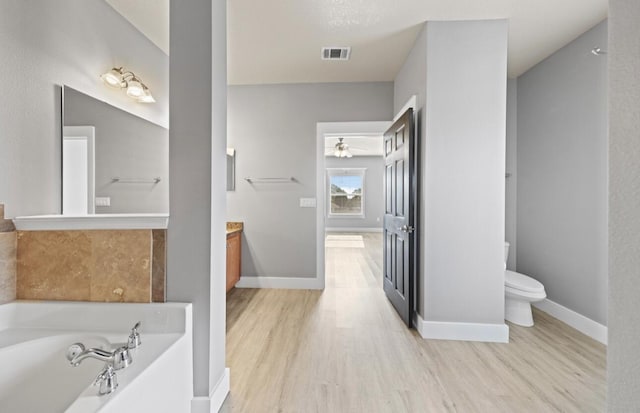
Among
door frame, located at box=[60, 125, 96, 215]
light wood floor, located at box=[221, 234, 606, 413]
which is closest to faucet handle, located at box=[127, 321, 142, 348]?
light wood floor, located at box=[221, 234, 606, 413]

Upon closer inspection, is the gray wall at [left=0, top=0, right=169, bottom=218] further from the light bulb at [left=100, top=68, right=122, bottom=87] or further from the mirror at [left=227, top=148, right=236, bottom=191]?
the mirror at [left=227, top=148, right=236, bottom=191]

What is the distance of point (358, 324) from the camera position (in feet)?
8.94

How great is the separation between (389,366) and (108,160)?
2.40 metres

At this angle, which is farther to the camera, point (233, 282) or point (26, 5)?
point (233, 282)

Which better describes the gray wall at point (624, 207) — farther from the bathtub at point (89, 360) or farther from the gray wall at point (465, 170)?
the gray wall at point (465, 170)

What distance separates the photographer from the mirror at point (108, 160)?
1818 millimetres

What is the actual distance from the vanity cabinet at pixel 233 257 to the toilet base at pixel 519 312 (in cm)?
284

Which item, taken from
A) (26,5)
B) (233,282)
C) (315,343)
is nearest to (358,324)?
(315,343)

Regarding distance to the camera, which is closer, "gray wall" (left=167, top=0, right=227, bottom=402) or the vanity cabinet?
"gray wall" (left=167, top=0, right=227, bottom=402)

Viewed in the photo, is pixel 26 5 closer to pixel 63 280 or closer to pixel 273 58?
pixel 63 280

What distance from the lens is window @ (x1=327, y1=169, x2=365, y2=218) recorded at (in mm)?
10289

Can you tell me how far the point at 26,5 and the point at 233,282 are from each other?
2881 mm

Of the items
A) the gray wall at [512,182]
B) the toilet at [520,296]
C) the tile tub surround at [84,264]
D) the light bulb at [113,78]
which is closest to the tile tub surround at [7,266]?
the tile tub surround at [84,264]

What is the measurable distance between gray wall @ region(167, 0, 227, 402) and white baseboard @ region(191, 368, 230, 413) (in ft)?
0.09
